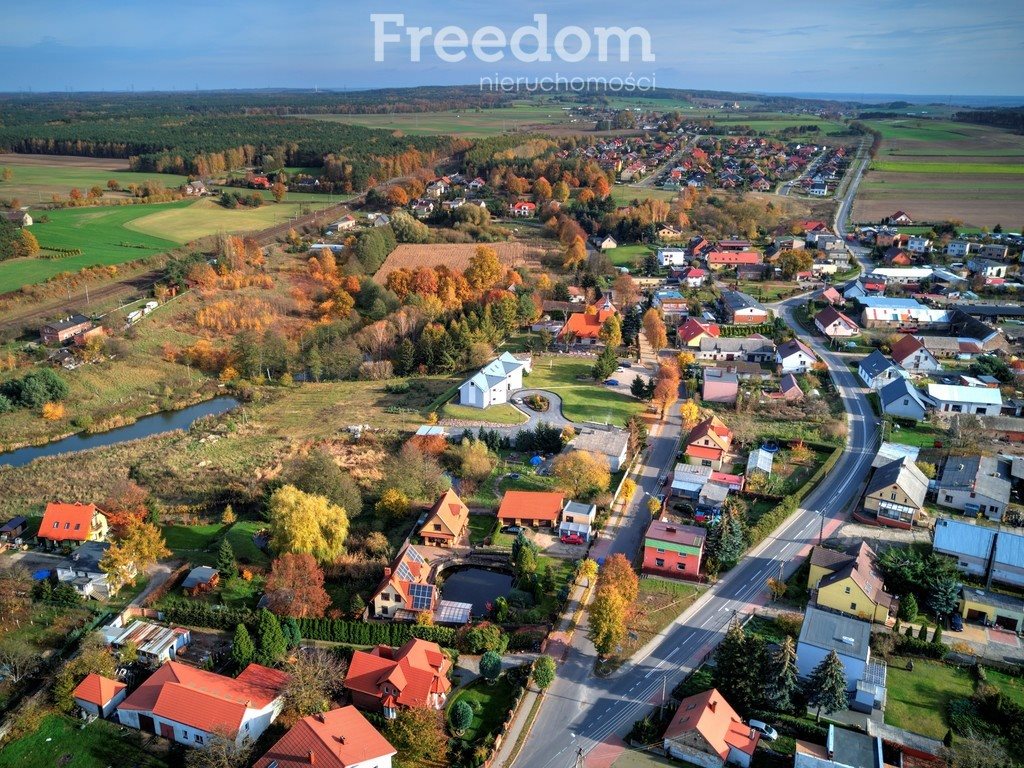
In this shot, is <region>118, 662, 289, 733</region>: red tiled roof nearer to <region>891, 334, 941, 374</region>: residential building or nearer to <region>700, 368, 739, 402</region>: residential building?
<region>700, 368, 739, 402</region>: residential building

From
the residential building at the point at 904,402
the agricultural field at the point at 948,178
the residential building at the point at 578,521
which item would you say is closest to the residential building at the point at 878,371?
the residential building at the point at 904,402

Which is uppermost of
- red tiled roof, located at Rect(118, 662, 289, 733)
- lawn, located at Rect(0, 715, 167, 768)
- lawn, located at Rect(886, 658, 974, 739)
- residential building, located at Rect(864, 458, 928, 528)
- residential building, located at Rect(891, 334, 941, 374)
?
residential building, located at Rect(891, 334, 941, 374)

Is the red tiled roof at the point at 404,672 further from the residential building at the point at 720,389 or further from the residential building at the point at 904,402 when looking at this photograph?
the residential building at the point at 904,402

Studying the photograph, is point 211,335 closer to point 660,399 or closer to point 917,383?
point 660,399

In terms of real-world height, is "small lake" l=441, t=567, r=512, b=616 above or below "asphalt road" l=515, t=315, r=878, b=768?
below

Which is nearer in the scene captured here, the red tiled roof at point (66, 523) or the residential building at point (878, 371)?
the red tiled roof at point (66, 523)

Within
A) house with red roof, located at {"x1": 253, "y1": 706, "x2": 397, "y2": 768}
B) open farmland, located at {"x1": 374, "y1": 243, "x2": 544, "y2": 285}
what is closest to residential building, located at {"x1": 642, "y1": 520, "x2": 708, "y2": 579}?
house with red roof, located at {"x1": 253, "y1": 706, "x2": 397, "y2": 768}
